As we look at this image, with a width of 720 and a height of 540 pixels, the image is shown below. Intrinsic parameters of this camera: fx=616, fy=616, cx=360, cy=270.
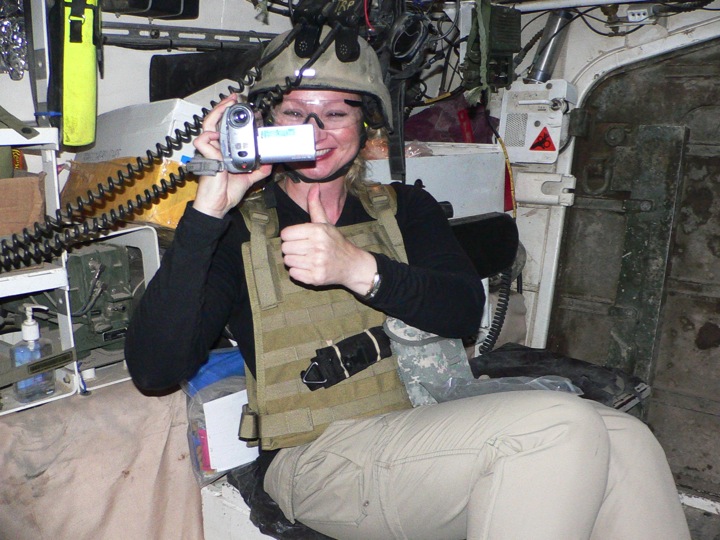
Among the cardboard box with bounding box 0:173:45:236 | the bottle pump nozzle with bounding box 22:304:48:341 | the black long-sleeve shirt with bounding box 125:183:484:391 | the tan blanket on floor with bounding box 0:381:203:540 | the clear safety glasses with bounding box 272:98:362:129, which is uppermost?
the clear safety glasses with bounding box 272:98:362:129

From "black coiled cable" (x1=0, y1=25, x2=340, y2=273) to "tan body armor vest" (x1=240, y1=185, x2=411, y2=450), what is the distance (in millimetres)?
270

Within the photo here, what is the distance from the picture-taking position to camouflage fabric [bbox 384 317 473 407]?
1.58m

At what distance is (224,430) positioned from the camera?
5.63 feet

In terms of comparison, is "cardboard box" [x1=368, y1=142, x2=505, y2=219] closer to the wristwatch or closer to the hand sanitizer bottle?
the wristwatch

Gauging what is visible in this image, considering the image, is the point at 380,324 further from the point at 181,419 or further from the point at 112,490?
the point at 112,490

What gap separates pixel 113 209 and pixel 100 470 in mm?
700

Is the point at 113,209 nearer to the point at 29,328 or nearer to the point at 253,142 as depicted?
the point at 29,328

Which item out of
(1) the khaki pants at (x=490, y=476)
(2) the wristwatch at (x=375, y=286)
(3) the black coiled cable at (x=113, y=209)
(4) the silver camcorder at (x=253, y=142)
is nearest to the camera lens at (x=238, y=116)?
(4) the silver camcorder at (x=253, y=142)

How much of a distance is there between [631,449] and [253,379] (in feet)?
2.99

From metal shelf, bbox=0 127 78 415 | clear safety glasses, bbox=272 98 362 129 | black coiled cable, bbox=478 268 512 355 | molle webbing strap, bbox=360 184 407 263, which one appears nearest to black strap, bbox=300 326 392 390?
molle webbing strap, bbox=360 184 407 263

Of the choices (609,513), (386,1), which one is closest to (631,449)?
(609,513)

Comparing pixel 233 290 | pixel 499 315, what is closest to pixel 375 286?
pixel 233 290

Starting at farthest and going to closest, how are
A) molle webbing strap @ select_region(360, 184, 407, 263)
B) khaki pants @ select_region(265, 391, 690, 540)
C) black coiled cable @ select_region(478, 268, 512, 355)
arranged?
black coiled cable @ select_region(478, 268, 512, 355) < molle webbing strap @ select_region(360, 184, 407, 263) < khaki pants @ select_region(265, 391, 690, 540)

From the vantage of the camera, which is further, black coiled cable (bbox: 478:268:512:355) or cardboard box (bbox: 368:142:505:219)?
black coiled cable (bbox: 478:268:512:355)
